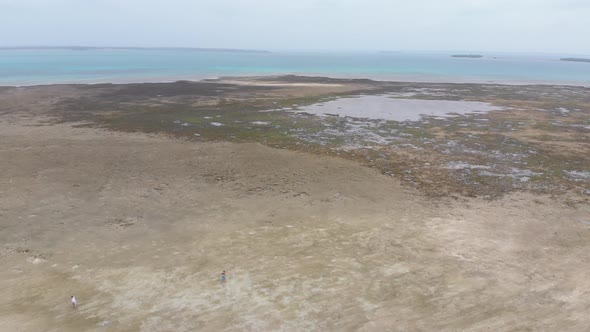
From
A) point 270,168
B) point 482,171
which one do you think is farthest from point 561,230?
point 270,168

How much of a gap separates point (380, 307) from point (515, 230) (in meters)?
8.91

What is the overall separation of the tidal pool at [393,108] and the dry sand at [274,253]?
20097 mm

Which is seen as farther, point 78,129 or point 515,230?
point 78,129

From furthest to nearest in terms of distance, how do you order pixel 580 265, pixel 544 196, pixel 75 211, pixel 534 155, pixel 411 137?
pixel 411 137 < pixel 534 155 < pixel 544 196 < pixel 75 211 < pixel 580 265

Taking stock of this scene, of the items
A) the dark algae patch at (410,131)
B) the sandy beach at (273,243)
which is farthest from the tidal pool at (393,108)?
the sandy beach at (273,243)

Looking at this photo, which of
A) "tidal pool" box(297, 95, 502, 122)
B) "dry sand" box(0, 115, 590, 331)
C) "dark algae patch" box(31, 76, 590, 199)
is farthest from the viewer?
"tidal pool" box(297, 95, 502, 122)

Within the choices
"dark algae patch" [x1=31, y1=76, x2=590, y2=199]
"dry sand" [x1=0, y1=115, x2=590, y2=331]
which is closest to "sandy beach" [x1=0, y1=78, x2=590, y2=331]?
"dry sand" [x1=0, y1=115, x2=590, y2=331]

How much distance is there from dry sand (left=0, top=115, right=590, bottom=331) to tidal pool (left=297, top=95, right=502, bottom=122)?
65.9 ft

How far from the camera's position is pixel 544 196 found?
20438 millimetres

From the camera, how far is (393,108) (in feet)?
153

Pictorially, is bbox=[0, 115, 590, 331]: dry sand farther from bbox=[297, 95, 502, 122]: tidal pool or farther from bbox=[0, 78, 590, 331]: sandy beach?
bbox=[297, 95, 502, 122]: tidal pool

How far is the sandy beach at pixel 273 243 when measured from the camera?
37.6 ft

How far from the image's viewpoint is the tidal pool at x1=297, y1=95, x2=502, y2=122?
139 ft

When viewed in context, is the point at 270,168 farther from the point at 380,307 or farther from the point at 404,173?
the point at 380,307
